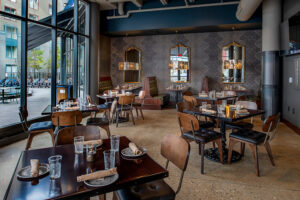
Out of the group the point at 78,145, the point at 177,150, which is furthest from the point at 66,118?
the point at 177,150

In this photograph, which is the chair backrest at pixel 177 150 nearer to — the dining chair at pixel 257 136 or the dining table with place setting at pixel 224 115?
the dining table with place setting at pixel 224 115

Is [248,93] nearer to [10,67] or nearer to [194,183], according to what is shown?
[194,183]

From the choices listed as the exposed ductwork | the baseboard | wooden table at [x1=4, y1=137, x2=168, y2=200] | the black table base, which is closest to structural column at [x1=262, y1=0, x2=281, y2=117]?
the baseboard

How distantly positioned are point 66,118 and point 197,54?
23.4 ft

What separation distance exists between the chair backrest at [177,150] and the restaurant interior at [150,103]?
0.04 feet

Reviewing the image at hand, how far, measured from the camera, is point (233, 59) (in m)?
8.93

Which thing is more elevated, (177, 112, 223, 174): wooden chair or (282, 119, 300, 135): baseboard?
(177, 112, 223, 174): wooden chair

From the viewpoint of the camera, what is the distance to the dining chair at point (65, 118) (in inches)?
138

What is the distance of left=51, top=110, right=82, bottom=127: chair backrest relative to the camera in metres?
3.50

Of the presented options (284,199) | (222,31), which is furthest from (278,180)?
(222,31)

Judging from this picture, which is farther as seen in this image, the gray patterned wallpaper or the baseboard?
the gray patterned wallpaper

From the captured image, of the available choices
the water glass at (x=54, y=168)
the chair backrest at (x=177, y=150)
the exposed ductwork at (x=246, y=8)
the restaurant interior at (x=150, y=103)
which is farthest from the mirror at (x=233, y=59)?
the water glass at (x=54, y=168)

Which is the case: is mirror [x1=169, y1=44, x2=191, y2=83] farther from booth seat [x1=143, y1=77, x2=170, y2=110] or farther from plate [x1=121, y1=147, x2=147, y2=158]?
plate [x1=121, y1=147, x2=147, y2=158]

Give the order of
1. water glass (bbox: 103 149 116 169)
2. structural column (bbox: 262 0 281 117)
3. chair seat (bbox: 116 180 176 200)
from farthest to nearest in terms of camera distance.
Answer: structural column (bbox: 262 0 281 117) < chair seat (bbox: 116 180 176 200) < water glass (bbox: 103 149 116 169)
